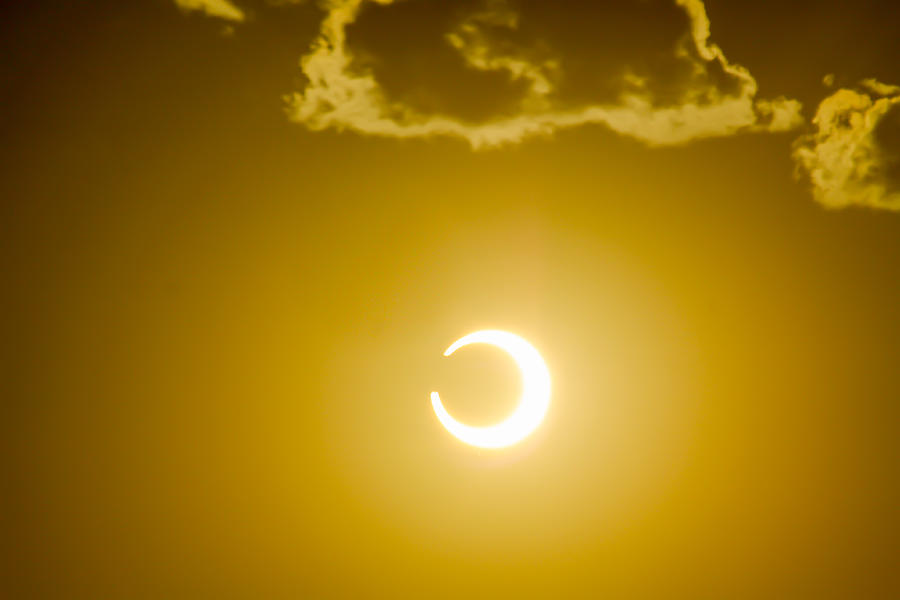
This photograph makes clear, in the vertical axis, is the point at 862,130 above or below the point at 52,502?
above

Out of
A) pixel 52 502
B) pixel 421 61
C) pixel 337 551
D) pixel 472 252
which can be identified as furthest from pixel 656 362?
pixel 52 502

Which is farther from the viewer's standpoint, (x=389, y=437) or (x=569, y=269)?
(x=389, y=437)

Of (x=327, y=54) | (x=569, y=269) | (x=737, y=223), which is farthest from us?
(x=569, y=269)

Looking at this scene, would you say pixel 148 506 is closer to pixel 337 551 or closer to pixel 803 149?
pixel 337 551

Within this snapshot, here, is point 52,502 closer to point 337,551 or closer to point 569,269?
point 337,551

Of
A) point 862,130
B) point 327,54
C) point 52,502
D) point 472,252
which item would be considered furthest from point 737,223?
point 52,502

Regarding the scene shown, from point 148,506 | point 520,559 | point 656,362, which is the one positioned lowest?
point 148,506

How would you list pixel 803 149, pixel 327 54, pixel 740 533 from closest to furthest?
pixel 327 54 < pixel 803 149 < pixel 740 533
